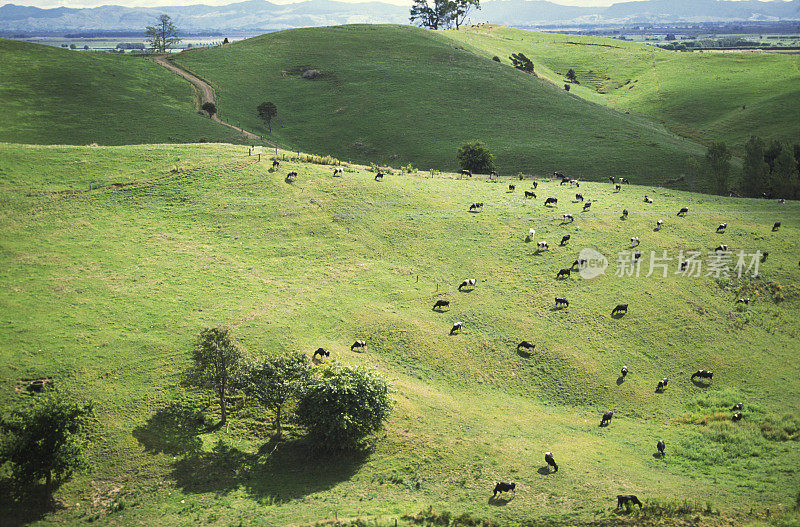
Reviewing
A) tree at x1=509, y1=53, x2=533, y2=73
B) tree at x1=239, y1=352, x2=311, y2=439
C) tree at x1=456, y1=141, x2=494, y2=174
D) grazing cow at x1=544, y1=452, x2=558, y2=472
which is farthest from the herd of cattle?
tree at x1=509, y1=53, x2=533, y2=73

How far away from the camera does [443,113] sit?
11062 cm

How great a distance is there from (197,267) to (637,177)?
236ft

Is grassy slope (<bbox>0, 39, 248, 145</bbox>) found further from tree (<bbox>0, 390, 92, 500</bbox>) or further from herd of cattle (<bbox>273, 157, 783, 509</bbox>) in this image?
tree (<bbox>0, 390, 92, 500</bbox>)

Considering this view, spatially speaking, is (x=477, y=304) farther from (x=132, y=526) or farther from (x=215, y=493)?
(x=132, y=526)

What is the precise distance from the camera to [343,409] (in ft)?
96.6

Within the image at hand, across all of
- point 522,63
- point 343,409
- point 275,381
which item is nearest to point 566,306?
point 343,409

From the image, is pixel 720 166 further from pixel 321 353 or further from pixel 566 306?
pixel 321 353

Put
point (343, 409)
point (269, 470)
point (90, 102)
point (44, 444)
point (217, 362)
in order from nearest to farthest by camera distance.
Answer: point (44, 444), point (269, 470), point (343, 409), point (217, 362), point (90, 102)

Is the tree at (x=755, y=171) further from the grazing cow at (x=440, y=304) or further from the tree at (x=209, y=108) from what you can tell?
the tree at (x=209, y=108)

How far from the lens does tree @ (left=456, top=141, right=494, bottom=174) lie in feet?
276

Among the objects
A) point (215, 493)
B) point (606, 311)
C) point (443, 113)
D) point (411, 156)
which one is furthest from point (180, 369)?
point (443, 113)

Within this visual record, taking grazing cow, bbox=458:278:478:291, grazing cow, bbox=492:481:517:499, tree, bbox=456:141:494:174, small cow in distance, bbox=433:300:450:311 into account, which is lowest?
grazing cow, bbox=492:481:517:499

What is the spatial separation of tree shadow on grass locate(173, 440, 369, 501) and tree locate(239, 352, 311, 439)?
1.74 m

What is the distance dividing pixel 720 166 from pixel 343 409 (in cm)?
7798
